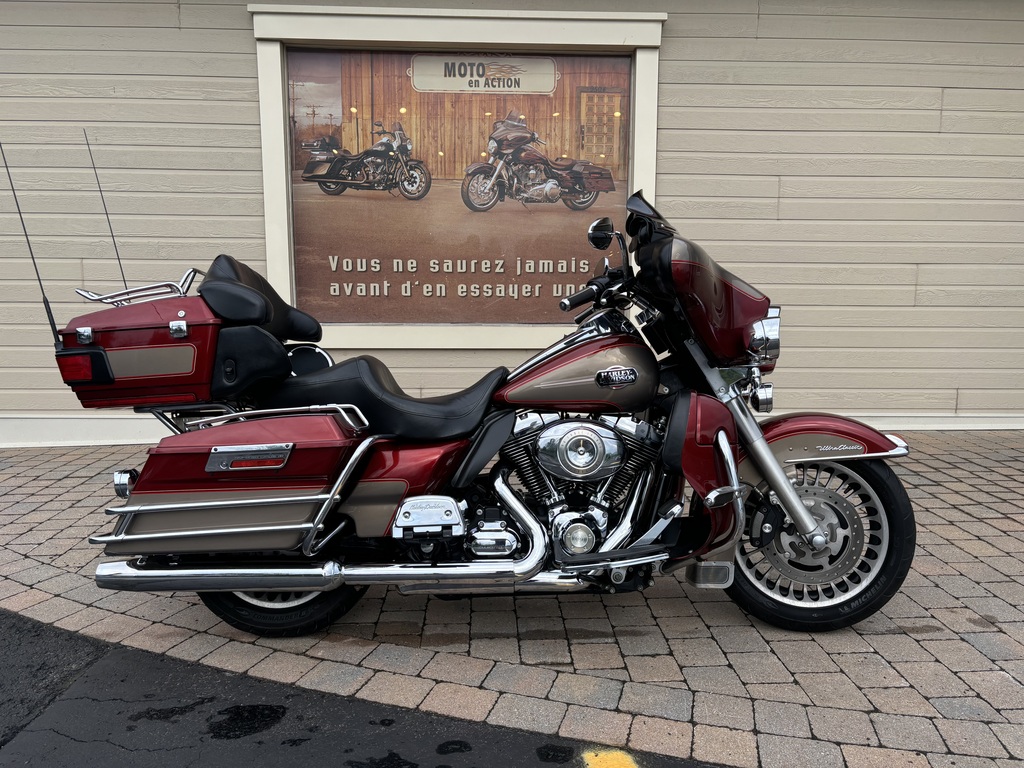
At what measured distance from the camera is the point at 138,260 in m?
6.29

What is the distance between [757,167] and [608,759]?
528cm

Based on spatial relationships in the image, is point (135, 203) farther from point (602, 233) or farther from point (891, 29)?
point (891, 29)

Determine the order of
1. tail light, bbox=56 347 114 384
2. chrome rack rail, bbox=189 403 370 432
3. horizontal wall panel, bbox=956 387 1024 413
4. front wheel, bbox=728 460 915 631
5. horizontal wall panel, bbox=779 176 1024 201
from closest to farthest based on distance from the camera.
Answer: tail light, bbox=56 347 114 384
chrome rack rail, bbox=189 403 370 432
front wheel, bbox=728 460 915 631
horizontal wall panel, bbox=779 176 1024 201
horizontal wall panel, bbox=956 387 1024 413

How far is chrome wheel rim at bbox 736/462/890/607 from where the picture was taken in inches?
125

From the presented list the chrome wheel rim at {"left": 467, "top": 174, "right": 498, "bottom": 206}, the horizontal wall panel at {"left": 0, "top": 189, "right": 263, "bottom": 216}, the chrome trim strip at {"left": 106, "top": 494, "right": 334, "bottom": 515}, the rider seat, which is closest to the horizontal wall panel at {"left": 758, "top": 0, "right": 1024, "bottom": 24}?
the chrome wheel rim at {"left": 467, "top": 174, "right": 498, "bottom": 206}

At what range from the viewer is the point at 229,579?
2.96m

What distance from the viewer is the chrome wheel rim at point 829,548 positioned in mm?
3184

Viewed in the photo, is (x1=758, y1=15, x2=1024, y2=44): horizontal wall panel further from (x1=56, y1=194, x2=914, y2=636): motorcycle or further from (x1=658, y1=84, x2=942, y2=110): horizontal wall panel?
(x1=56, y1=194, x2=914, y2=636): motorcycle

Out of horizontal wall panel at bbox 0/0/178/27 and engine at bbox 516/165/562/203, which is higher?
horizontal wall panel at bbox 0/0/178/27

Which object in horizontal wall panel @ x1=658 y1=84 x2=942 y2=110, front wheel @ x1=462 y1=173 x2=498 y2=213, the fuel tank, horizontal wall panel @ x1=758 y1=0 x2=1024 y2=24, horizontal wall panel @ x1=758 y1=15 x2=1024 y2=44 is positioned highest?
horizontal wall panel @ x1=758 y1=0 x2=1024 y2=24

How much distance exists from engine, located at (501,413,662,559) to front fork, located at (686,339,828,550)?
333 millimetres

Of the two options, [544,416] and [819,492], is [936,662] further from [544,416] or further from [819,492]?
[544,416]

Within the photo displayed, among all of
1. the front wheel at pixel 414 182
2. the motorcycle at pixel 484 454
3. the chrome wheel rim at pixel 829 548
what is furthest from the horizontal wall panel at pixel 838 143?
the chrome wheel rim at pixel 829 548

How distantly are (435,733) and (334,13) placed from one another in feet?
18.1
